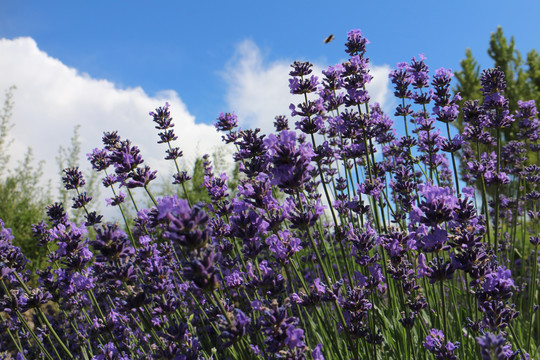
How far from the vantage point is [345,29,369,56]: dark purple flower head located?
425 centimetres

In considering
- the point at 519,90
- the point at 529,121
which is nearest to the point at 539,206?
the point at 529,121

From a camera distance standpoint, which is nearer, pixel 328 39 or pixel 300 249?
pixel 300 249

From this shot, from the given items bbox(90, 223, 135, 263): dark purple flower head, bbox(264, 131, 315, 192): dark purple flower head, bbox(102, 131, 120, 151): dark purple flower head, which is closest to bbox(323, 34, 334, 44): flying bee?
bbox(102, 131, 120, 151): dark purple flower head

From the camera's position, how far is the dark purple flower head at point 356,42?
4247 mm

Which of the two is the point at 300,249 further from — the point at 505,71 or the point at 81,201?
the point at 505,71

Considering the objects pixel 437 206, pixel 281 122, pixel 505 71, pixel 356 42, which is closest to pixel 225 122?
pixel 281 122

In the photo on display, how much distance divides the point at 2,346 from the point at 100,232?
14.7 ft

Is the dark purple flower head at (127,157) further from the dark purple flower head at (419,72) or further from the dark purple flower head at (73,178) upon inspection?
the dark purple flower head at (419,72)

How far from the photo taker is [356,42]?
168 inches

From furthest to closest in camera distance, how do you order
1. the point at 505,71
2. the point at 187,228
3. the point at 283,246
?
the point at 505,71, the point at 283,246, the point at 187,228

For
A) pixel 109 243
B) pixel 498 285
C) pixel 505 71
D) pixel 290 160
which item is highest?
pixel 505 71

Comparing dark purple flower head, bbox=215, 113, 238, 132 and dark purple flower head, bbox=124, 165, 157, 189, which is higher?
dark purple flower head, bbox=215, 113, 238, 132

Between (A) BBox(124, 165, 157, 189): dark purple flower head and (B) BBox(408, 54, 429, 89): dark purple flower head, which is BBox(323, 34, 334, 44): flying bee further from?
(A) BBox(124, 165, 157, 189): dark purple flower head

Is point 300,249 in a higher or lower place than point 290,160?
lower
